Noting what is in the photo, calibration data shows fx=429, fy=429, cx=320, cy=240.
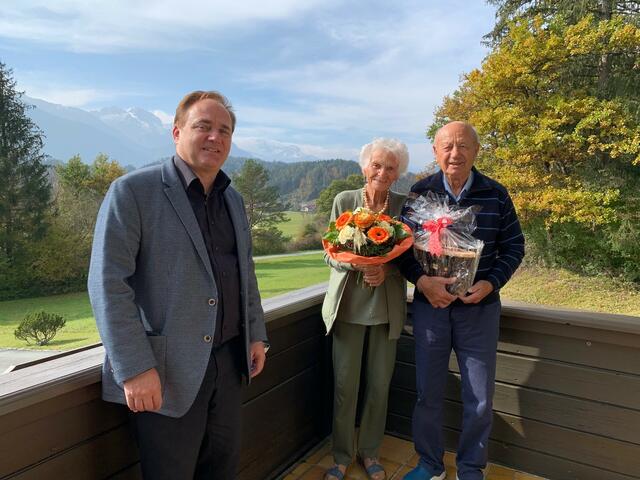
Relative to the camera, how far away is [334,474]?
201cm

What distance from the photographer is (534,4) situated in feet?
37.5

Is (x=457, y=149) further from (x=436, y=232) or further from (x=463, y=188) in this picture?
(x=436, y=232)

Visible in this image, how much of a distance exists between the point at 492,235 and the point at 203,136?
1220 millimetres

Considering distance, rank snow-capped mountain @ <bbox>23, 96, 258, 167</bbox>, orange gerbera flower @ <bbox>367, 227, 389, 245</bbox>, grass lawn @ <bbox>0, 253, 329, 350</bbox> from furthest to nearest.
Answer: snow-capped mountain @ <bbox>23, 96, 258, 167</bbox> → grass lawn @ <bbox>0, 253, 329, 350</bbox> → orange gerbera flower @ <bbox>367, 227, 389, 245</bbox>

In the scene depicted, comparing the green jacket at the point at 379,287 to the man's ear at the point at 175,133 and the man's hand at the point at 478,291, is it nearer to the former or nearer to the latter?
the man's hand at the point at 478,291

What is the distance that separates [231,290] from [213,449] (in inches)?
19.8

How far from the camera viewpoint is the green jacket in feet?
6.17

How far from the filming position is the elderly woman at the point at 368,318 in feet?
5.95

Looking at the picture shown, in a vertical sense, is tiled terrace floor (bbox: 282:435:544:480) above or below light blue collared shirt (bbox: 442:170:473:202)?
below

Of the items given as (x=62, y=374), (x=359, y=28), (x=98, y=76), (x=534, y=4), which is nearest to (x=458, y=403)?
(x=62, y=374)

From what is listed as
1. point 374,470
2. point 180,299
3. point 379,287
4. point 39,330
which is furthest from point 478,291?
point 39,330

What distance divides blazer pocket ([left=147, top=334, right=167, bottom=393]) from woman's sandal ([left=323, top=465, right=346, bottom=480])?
1.24 metres

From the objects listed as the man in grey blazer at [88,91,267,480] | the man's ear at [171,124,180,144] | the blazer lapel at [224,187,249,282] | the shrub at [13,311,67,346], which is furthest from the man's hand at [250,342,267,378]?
the shrub at [13,311,67,346]

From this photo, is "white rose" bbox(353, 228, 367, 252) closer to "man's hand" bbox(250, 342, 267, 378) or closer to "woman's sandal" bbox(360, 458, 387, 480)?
"man's hand" bbox(250, 342, 267, 378)
